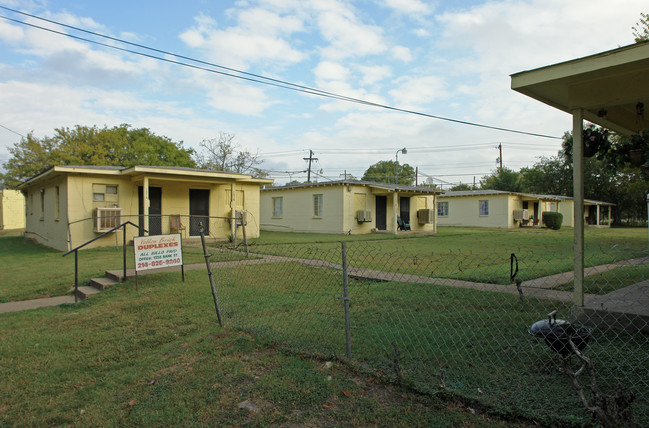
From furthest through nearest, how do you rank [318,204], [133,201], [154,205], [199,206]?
1. [318,204]
2. [199,206]
3. [154,205]
4. [133,201]

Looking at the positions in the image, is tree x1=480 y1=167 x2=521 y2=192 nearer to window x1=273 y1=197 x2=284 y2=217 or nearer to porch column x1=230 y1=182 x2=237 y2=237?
window x1=273 y1=197 x2=284 y2=217

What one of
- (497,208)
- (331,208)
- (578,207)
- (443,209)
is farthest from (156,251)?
(443,209)

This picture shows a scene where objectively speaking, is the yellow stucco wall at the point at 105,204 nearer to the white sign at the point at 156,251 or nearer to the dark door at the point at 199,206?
the dark door at the point at 199,206

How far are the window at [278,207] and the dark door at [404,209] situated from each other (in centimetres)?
725

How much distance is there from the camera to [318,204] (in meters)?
23.8

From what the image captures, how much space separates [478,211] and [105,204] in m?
25.5

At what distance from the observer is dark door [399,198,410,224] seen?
83.4 feet

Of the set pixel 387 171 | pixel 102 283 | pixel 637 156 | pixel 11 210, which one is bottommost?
pixel 102 283

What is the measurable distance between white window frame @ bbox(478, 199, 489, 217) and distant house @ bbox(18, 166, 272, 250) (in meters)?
18.5

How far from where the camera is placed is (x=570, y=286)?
21.7 ft

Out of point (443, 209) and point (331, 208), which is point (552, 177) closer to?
point (443, 209)

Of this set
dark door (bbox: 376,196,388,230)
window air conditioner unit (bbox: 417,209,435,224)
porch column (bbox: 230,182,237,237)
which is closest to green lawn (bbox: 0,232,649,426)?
porch column (bbox: 230,182,237,237)

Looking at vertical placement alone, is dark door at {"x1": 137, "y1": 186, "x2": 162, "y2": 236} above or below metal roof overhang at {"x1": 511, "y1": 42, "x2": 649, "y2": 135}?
below

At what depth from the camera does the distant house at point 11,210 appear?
31.9 m
